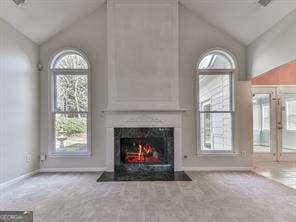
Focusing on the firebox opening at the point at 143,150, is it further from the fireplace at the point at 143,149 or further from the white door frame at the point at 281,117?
the white door frame at the point at 281,117

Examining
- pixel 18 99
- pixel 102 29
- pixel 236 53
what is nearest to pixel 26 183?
pixel 18 99

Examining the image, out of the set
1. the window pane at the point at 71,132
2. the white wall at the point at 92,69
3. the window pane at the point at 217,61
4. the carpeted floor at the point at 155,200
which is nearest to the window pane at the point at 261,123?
the window pane at the point at 217,61

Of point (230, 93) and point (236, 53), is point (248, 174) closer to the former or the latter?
point (230, 93)

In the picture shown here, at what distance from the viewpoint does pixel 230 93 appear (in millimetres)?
8203

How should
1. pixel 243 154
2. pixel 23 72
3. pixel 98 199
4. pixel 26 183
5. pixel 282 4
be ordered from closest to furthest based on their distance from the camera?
pixel 98 199, pixel 282 4, pixel 26 183, pixel 23 72, pixel 243 154

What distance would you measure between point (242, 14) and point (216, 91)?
192 centimetres

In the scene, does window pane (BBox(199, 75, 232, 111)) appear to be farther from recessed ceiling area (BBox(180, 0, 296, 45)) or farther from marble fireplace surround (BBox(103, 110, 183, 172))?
recessed ceiling area (BBox(180, 0, 296, 45))

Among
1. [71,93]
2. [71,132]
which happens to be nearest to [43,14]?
[71,93]

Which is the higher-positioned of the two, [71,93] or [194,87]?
[194,87]

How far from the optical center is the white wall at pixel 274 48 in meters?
5.83

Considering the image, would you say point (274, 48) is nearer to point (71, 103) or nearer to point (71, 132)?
point (71, 103)

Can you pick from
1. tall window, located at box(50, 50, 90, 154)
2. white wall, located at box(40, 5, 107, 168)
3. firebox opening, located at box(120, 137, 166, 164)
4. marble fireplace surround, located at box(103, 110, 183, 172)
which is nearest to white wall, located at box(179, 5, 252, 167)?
marble fireplace surround, located at box(103, 110, 183, 172)

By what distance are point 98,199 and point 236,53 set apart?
4.93m

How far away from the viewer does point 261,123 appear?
9688 mm
